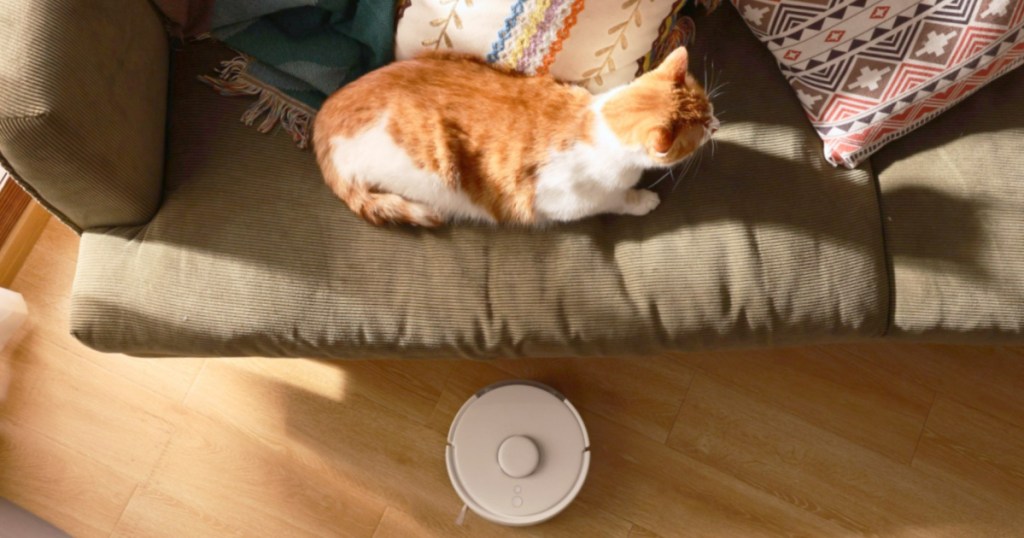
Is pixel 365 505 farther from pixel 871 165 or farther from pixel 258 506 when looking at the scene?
pixel 871 165

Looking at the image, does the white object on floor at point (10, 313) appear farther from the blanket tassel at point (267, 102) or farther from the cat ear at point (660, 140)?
the cat ear at point (660, 140)

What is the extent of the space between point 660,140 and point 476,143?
31 cm

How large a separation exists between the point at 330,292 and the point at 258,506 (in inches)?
25.9

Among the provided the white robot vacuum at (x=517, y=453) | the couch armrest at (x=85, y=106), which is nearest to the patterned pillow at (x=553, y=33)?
the couch armrest at (x=85, y=106)

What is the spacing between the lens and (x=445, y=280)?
1.17m

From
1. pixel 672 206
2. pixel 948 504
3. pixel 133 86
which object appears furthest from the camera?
pixel 948 504

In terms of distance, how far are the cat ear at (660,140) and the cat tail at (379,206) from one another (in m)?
0.37

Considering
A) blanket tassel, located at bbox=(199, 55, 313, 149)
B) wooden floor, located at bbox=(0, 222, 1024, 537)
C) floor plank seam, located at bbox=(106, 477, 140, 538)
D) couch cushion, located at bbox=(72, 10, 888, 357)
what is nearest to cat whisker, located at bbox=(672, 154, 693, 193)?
couch cushion, located at bbox=(72, 10, 888, 357)

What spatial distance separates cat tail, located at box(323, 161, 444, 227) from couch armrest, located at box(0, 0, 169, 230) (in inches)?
12.0

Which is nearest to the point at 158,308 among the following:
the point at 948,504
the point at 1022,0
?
the point at 1022,0

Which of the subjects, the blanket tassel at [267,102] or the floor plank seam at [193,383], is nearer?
the blanket tassel at [267,102]

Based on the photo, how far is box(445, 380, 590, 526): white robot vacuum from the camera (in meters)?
1.44

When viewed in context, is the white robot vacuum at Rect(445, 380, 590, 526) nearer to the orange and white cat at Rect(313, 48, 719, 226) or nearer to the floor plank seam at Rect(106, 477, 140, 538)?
the orange and white cat at Rect(313, 48, 719, 226)

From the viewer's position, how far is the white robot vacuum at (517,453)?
1.44 m
